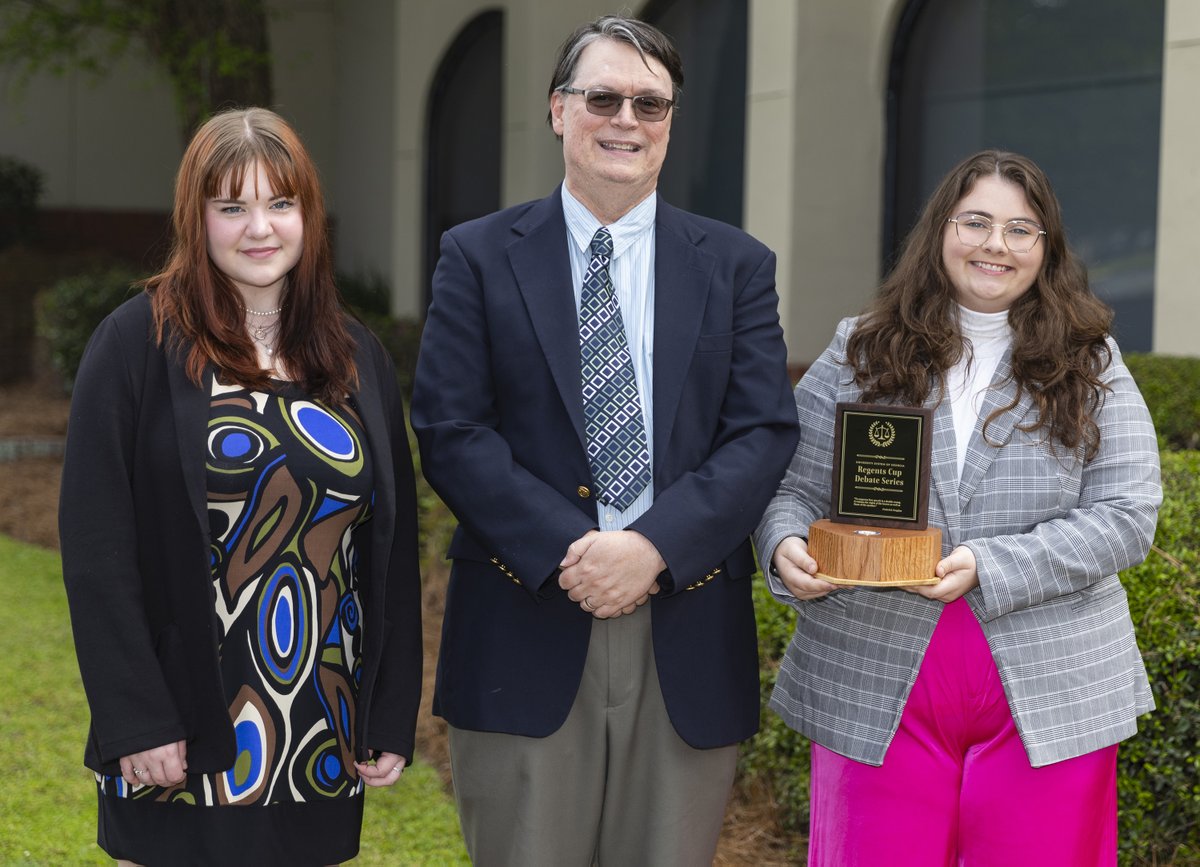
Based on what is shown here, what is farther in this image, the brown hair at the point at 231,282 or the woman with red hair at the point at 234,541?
the brown hair at the point at 231,282

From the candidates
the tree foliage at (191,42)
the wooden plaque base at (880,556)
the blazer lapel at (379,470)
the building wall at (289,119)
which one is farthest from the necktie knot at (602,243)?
the building wall at (289,119)

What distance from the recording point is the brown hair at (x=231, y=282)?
3.01 m

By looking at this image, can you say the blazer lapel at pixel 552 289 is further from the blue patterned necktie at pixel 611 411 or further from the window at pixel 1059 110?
the window at pixel 1059 110

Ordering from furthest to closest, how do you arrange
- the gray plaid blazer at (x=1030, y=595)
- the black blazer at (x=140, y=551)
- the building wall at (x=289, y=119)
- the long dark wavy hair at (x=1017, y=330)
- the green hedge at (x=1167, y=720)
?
1. the building wall at (x=289, y=119)
2. the green hedge at (x=1167, y=720)
3. the long dark wavy hair at (x=1017, y=330)
4. the gray plaid blazer at (x=1030, y=595)
5. the black blazer at (x=140, y=551)

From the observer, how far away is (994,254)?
323 cm

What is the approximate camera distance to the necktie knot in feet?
10.7

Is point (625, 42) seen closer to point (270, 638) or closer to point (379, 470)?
point (379, 470)

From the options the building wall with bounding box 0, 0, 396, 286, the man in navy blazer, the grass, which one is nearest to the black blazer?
the man in navy blazer

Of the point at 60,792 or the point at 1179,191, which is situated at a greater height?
the point at 1179,191

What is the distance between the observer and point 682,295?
10.6 feet

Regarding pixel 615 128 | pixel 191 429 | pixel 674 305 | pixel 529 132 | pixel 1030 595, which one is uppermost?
pixel 529 132

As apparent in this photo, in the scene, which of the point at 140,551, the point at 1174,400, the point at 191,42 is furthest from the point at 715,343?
the point at 191,42

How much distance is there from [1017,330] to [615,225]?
0.96 metres

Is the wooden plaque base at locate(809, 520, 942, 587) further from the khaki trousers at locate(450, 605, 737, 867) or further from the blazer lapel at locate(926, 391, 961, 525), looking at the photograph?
the khaki trousers at locate(450, 605, 737, 867)
